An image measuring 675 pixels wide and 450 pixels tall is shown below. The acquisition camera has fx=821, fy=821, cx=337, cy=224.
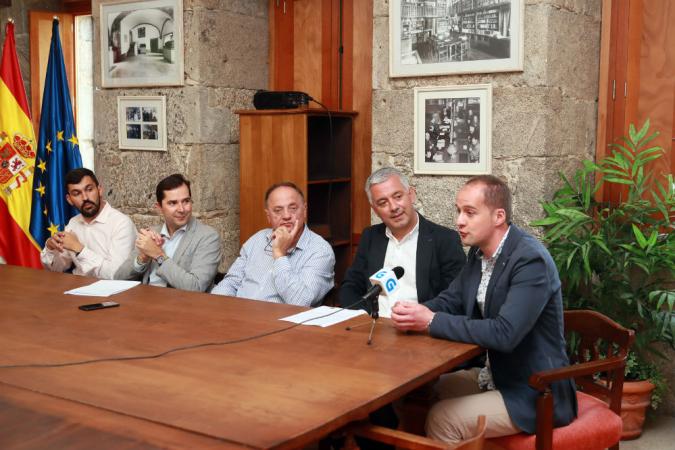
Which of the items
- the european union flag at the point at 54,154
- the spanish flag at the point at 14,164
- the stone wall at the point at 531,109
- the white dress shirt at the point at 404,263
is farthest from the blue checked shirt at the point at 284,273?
the spanish flag at the point at 14,164

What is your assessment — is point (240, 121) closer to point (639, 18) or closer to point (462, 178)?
point (462, 178)

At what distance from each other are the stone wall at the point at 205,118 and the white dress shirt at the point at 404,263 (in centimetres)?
171

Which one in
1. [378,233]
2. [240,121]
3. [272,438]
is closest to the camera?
[272,438]

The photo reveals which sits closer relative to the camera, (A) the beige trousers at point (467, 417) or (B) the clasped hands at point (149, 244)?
(A) the beige trousers at point (467, 417)

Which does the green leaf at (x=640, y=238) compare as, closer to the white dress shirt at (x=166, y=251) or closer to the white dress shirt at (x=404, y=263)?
the white dress shirt at (x=404, y=263)

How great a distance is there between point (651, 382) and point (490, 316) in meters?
1.60

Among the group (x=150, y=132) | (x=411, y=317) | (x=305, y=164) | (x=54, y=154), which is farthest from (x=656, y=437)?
(x=54, y=154)

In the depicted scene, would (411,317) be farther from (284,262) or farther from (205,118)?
(205,118)

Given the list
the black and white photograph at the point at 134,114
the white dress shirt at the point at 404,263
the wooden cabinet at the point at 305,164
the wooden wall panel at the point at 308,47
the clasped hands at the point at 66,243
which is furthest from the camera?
the black and white photograph at the point at 134,114

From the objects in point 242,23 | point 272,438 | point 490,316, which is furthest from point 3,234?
point 272,438

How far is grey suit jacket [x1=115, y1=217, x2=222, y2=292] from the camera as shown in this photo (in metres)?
3.82

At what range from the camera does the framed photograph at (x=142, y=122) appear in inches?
200

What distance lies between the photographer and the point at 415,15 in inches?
162

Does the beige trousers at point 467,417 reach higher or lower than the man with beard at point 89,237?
lower
